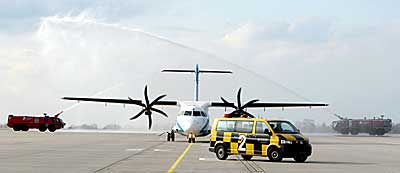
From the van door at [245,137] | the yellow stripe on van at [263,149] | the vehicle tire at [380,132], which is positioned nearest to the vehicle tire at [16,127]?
the vehicle tire at [380,132]

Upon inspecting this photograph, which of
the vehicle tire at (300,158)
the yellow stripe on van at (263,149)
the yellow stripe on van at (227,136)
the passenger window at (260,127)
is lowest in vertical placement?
the vehicle tire at (300,158)

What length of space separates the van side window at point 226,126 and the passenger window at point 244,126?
25 centimetres

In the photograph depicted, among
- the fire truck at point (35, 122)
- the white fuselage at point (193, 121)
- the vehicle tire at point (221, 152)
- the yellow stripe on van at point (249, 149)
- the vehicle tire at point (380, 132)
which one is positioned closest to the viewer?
the yellow stripe on van at point (249, 149)

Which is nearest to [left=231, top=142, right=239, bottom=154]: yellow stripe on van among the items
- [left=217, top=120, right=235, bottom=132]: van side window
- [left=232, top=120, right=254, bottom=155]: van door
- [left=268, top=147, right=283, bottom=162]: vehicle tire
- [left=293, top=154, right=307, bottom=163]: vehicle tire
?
[left=232, top=120, right=254, bottom=155]: van door

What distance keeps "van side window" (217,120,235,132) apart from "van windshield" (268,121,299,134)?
1.71m

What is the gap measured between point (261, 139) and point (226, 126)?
2095 mm

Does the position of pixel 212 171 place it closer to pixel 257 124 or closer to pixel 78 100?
pixel 257 124

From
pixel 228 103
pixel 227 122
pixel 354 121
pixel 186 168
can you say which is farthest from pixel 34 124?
pixel 186 168

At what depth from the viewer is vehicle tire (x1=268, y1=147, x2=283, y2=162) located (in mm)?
24609

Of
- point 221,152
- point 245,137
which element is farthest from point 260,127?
point 221,152

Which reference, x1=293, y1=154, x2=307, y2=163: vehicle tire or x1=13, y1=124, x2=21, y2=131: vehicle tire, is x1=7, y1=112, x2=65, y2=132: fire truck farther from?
x1=293, y1=154, x2=307, y2=163: vehicle tire

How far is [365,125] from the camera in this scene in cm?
9238

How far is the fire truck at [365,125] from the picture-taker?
3582 inches

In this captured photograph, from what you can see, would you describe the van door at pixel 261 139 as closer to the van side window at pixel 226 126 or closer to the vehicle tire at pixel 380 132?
the van side window at pixel 226 126
